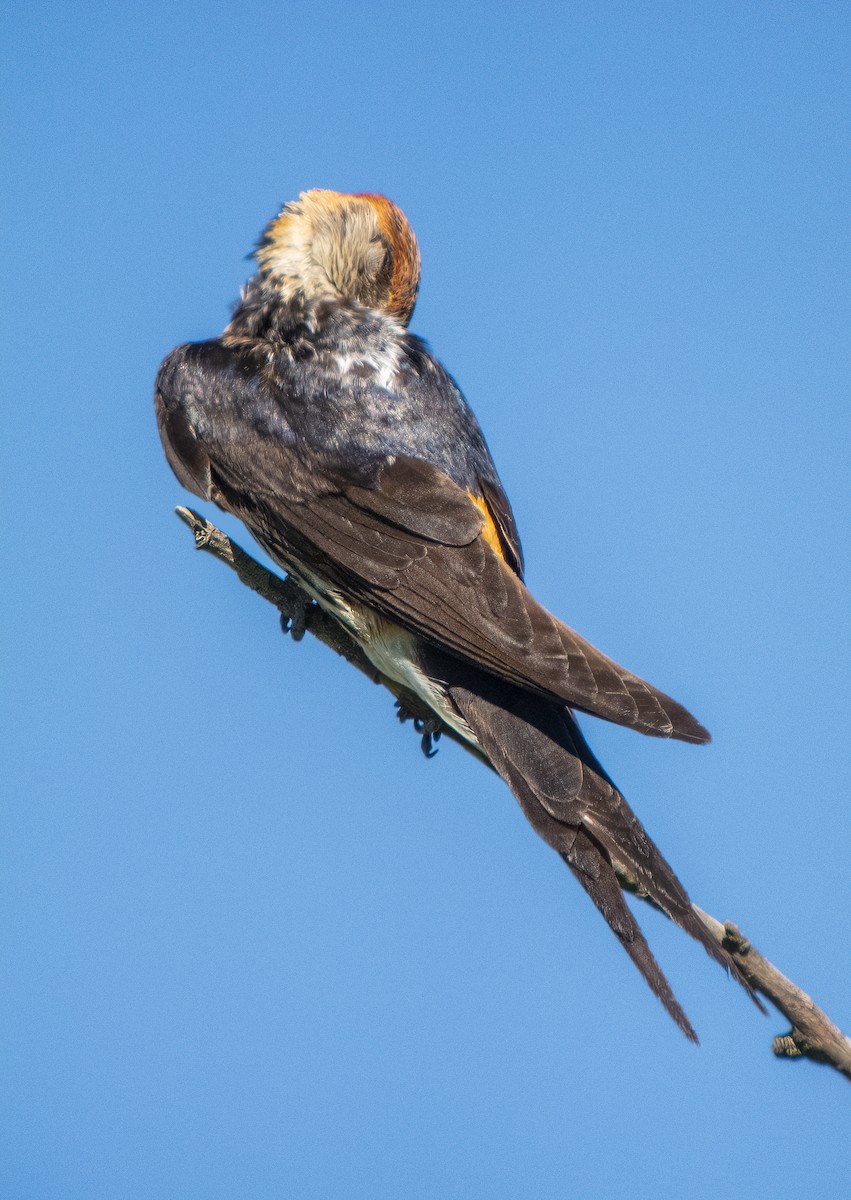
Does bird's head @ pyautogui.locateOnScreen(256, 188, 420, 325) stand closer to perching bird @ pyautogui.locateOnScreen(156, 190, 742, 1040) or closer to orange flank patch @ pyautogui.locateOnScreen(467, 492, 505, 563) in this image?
perching bird @ pyautogui.locateOnScreen(156, 190, 742, 1040)

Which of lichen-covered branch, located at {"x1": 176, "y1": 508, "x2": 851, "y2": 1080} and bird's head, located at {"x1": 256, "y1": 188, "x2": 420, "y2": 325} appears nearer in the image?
lichen-covered branch, located at {"x1": 176, "y1": 508, "x2": 851, "y2": 1080}

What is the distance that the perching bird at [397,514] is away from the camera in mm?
2725

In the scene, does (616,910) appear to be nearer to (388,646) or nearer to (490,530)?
(388,646)

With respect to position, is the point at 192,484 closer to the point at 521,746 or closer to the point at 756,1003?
the point at 521,746

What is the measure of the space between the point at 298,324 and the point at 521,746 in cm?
139

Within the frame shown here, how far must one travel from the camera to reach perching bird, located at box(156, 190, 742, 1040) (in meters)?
2.72

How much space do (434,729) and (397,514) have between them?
0.69m

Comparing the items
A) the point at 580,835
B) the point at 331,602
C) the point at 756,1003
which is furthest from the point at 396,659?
the point at 756,1003

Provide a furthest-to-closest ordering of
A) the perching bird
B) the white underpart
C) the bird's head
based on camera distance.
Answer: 1. the bird's head
2. the white underpart
3. the perching bird

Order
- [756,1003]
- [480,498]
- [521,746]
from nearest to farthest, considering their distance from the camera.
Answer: [756,1003] < [521,746] < [480,498]

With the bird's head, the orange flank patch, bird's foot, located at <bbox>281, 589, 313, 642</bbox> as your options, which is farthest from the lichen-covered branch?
the bird's head

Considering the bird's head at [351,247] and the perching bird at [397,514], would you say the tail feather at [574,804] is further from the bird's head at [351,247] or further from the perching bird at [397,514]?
the bird's head at [351,247]

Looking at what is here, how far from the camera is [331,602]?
11.0 feet

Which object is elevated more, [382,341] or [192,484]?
[382,341]
